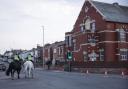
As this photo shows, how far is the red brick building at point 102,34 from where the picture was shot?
66.2 meters

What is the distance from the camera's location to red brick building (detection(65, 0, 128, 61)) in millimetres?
66250

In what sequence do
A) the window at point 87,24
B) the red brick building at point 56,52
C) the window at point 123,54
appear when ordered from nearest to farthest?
the window at point 123,54 → the window at point 87,24 → the red brick building at point 56,52

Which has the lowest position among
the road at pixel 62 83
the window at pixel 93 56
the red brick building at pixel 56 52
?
the road at pixel 62 83

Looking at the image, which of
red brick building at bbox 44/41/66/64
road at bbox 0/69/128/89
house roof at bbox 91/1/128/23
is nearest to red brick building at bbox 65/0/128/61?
house roof at bbox 91/1/128/23

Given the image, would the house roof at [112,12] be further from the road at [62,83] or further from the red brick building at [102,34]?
the road at [62,83]

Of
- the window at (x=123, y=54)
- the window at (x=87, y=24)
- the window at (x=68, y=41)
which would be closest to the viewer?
the window at (x=123, y=54)

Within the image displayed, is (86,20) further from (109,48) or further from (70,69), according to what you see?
(70,69)

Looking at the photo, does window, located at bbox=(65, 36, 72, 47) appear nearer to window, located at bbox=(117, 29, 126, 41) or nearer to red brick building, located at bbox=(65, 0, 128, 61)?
red brick building, located at bbox=(65, 0, 128, 61)

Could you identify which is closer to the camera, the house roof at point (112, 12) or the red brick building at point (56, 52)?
the house roof at point (112, 12)

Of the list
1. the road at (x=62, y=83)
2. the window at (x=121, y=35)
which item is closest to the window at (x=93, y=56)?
the window at (x=121, y=35)

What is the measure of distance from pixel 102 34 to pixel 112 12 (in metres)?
6.04

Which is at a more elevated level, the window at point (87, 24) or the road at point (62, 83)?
the window at point (87, 24)

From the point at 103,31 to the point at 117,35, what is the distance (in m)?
2.82

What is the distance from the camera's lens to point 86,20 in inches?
2859
